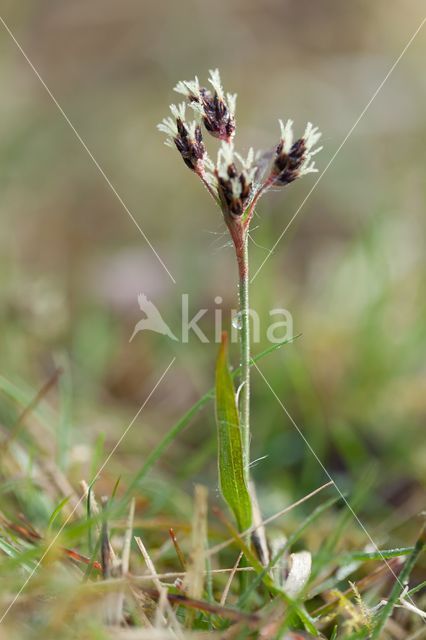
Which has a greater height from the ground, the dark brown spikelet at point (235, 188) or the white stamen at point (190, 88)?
the white stamen at point (190, 88)

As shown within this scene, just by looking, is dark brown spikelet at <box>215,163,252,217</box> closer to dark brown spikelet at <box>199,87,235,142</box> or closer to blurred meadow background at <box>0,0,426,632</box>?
dark brown spikelet at <box>199,87,235,142</box>

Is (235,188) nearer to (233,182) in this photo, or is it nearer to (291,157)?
(233,182)

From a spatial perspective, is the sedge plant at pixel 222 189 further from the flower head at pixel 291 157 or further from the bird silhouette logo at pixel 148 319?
the bird silhouette logo at pixel 148 319

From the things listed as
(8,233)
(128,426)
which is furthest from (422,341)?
(8,233)

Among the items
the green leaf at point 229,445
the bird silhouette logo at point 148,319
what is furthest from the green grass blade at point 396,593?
the bird silhouette logo at point 148,319

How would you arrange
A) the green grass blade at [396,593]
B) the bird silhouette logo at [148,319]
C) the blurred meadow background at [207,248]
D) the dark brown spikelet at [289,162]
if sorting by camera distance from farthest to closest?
the bird silhouette logo at [148,319], the blurred meadow background at [207,248], the dark brown spikelet at [289,162], the green grass blade at [396,593]

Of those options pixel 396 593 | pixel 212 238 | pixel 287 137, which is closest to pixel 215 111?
pixel 287 137
